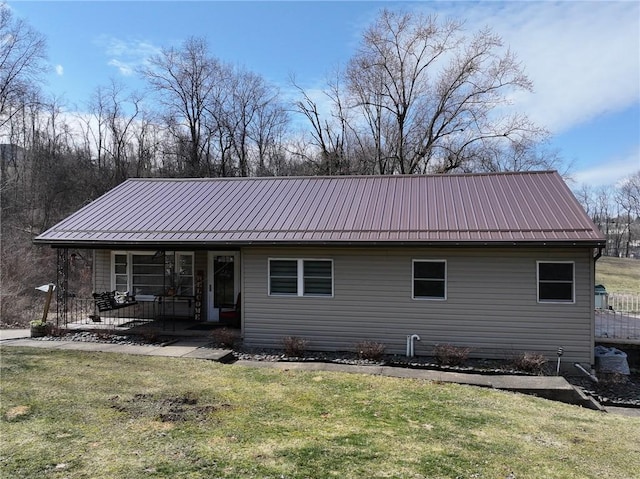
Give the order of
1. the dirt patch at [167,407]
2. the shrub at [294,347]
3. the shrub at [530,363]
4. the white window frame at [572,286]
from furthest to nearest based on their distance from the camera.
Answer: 1. the shrub at [294,347]
2. the white window frame at [572,286]
3. the shrub at [530,363]
4. the dirt patch at [167,407]

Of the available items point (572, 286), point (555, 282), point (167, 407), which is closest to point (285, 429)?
point (167, 407)

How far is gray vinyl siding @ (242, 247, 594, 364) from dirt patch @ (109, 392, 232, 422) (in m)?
4.89

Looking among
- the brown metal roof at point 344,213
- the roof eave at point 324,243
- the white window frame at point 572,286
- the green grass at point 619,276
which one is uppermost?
the brown metal roof at point 344,213

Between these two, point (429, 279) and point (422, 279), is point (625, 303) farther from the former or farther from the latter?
point (422, 279)

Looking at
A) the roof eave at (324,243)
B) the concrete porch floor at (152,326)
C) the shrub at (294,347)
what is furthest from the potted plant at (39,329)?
the shrub at (294,347)

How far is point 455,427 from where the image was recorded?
580 centimetres

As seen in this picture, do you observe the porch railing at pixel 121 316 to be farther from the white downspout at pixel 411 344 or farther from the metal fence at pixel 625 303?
the metal fence at pixel 625 303

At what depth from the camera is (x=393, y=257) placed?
11.1 metres

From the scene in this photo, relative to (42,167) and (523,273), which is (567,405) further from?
(42,167)

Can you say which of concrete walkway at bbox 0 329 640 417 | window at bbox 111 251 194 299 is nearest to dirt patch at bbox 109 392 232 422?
concrete walkway at bbox 0 329 640 417

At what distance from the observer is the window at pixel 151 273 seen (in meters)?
14.4

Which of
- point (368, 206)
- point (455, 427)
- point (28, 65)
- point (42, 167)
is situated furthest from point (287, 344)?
point (42, 167)

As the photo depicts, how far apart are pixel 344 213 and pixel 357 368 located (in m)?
4.46

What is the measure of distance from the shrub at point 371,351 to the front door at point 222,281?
190 inches
